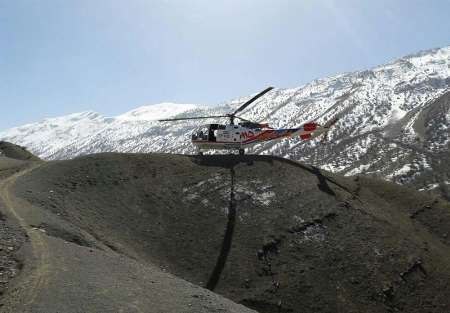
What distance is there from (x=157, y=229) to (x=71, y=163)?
13.2 m

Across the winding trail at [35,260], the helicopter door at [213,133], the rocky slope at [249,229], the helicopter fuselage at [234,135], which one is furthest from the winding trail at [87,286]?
the helicopter door at [213,133]

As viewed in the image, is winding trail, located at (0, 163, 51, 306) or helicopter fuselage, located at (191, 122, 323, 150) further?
helicopter fuselage, located at (191, 122, 323, 150)

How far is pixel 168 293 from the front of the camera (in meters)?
21.8

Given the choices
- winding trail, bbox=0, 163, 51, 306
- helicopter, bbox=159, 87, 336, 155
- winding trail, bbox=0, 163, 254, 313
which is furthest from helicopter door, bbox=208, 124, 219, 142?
winding trail, bbox=0, 163, 254, 313

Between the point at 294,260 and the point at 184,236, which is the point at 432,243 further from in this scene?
the point at 184,236

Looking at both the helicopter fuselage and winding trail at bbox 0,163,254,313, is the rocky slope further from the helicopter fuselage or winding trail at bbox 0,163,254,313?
the helicopter fuselage

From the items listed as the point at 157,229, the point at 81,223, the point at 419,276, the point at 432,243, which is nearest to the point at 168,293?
the point at 81,223

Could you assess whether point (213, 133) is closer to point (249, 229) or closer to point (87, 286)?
point (249, 229)

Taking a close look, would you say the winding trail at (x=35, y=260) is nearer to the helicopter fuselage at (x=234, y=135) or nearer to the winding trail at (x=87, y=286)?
the winding trail at (x=87, y=286)

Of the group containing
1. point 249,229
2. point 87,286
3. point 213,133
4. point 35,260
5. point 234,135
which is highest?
point 213,133

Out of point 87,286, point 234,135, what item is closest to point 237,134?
point 234,135

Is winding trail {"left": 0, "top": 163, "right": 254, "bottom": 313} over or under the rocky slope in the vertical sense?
under

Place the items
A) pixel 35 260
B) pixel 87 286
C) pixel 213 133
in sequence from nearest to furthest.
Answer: pixel 87 286 → pixel 35 260 → pixel 213 133

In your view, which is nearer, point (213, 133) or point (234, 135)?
point (234, 135)
